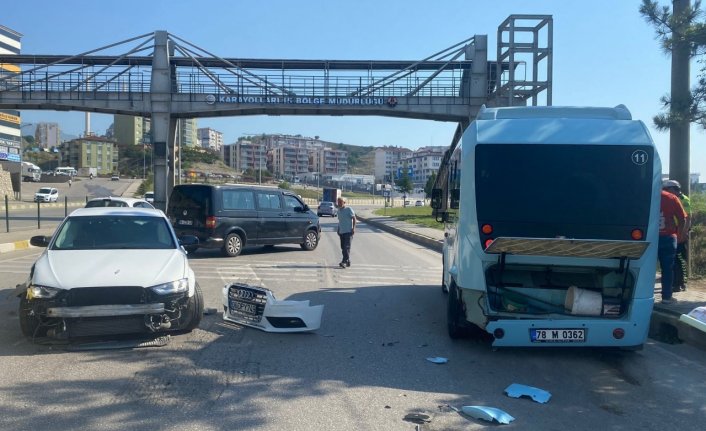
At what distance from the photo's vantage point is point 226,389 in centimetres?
581

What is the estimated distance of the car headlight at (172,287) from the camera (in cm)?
718

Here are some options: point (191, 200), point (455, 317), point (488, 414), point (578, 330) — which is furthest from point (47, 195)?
point (488, 414)

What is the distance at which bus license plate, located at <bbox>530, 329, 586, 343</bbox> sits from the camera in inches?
267

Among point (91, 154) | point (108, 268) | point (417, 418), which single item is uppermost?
point (91, 154)

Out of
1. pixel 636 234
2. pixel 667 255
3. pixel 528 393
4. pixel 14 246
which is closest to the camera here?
pixel 528 393

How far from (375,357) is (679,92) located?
20.6 ft

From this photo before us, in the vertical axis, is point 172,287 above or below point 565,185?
below

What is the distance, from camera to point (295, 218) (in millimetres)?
20250

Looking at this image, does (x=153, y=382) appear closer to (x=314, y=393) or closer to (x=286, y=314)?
(x=314, y=393)

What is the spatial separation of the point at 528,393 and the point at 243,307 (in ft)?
13.4

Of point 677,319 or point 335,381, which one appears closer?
point 335,381

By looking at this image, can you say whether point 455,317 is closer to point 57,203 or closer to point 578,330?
point 578,330

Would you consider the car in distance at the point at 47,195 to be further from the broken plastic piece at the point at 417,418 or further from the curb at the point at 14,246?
the broken plastic piece at the point at 417,418

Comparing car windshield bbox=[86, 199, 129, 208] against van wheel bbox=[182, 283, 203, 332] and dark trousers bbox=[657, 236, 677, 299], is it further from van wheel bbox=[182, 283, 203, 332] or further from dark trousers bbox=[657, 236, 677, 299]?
dark trousers bbox=[657, 236, 677, 299]
